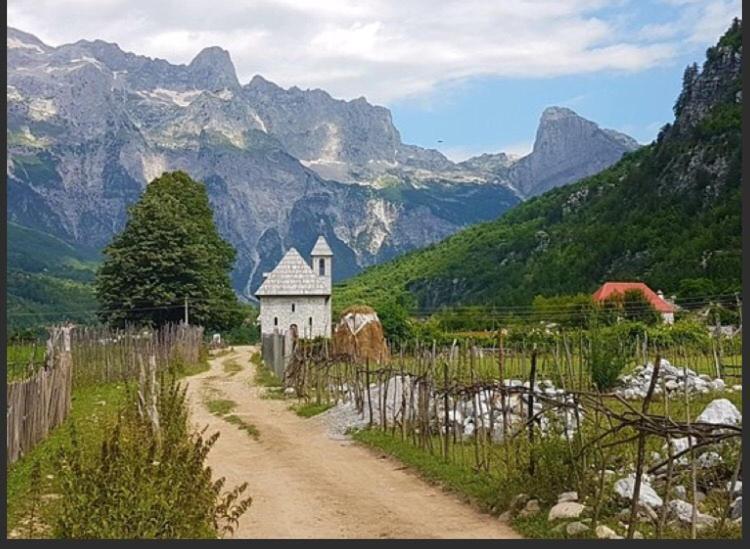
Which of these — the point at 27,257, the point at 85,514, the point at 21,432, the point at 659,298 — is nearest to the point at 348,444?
the point at 21,432

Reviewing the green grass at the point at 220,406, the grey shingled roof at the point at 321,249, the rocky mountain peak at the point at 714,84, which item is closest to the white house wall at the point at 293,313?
the grey shingled roof at the point at 321,249

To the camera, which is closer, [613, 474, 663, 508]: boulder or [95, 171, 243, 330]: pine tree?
[613, 474, 663, 508]: boulder

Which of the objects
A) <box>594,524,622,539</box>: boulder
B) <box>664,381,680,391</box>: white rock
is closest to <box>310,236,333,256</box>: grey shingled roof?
<box>664,381,680,391</box>: white rock

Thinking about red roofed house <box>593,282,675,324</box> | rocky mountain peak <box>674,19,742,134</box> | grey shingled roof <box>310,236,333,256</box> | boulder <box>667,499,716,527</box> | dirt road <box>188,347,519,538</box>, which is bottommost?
dirt road <box>188,347,519,538</box>

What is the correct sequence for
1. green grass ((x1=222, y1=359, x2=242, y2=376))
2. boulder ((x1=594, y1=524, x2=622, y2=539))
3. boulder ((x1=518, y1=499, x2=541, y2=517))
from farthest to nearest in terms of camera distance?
1. green grass ((x1=222, y1=359, x2=242, y2=376))
2. boulder ((x1=518, y1=499, x2=541, y2=517))
3. boulder ((x1=594, y1=524, x2=622, y2=539))

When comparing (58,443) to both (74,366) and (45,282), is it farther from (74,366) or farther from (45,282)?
(45,282)

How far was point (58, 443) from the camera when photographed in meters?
15.9

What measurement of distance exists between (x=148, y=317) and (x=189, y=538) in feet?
120

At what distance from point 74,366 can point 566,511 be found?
19.1 m

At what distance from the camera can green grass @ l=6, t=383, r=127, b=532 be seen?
1187 cm

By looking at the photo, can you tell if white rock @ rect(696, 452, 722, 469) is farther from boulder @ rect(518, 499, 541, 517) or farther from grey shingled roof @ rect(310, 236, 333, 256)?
grey shingled roof @ rect(310, 236, 333, 256)

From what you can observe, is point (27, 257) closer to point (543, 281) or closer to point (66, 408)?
point (543, 281)

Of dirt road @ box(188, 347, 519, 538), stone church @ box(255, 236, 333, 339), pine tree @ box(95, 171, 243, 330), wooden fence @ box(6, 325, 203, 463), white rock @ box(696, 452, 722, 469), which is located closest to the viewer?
dirt road @ box(188, 347, 519, 538)

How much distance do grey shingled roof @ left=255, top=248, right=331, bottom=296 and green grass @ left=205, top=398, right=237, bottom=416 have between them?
28658mm
